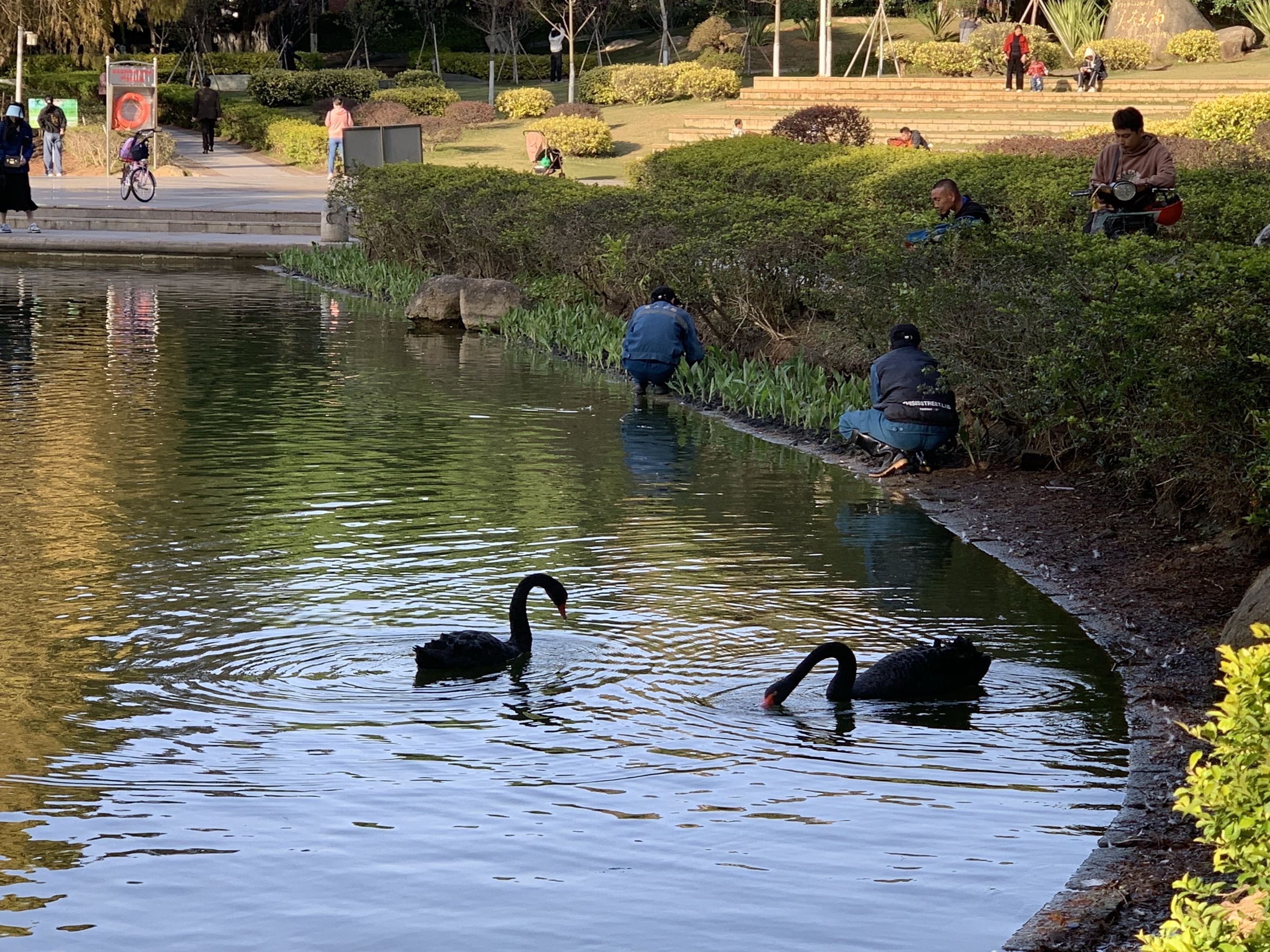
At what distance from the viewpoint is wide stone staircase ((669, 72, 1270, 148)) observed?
132 feet

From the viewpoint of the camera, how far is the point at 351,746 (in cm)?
666

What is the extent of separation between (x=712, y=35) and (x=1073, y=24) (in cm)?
1490

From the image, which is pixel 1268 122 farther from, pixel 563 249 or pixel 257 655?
pixel 257 655

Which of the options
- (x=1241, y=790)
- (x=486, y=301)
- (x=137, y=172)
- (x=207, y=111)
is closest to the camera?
(x=1241, y=790)

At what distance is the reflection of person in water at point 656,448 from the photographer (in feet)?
40.2

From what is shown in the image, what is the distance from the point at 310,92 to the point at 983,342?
46.1 meters

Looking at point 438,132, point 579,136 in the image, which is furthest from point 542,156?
point 438,132

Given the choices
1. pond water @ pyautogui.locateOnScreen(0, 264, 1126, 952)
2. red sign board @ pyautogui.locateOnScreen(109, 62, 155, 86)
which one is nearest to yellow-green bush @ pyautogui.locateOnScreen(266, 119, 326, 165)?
red sign board @ pyautogui.locateOnScreen(109, 62, 155, 86)

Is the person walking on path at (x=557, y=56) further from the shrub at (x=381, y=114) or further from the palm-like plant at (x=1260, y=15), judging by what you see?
the palm-like plant at (x=1260, y=15)

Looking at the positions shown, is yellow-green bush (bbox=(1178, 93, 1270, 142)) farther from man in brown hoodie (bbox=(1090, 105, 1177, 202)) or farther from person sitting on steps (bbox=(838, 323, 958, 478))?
person sitting on steps (bbox=(838, 323, 958, 478))

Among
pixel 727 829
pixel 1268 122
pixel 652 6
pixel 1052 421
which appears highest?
pixel 652 6

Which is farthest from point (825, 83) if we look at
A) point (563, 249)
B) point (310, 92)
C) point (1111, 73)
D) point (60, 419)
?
point (60, 419)

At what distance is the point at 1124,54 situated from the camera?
155 feet

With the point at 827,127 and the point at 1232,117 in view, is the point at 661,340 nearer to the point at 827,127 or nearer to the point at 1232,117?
the point at 1232,117
